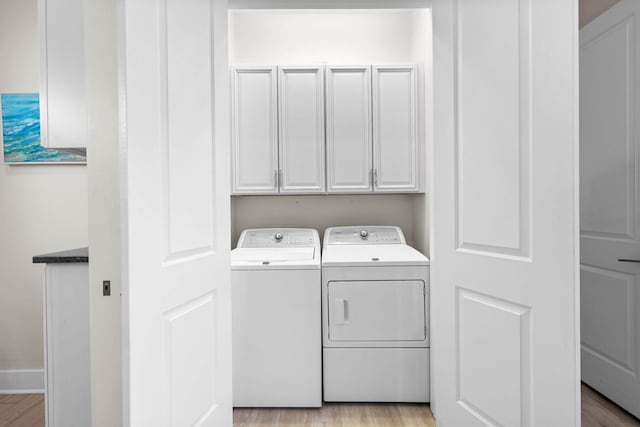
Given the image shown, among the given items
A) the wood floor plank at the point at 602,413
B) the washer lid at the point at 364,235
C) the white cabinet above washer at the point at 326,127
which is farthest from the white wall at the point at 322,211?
the wood floor plank at the point at 602,413

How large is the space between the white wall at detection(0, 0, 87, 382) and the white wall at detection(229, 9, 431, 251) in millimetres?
1106

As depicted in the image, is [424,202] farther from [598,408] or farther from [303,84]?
[598,408]

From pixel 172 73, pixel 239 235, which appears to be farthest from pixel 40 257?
pixel 239 235

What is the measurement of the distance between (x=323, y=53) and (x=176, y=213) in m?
2.19

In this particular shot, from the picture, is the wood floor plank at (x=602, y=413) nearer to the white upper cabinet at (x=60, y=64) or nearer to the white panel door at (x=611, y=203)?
the white panel door at (x=611, y=203)

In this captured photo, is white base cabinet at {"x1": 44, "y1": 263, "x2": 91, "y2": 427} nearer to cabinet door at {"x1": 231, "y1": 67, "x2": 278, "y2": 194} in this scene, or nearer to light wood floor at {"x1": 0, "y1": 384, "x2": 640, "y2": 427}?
light wood floor at {"x1": 0, "y1": 384, "x2": 640, "y2": 427}

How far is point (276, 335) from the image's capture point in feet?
6.86

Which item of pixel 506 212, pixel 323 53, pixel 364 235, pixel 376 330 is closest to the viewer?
pixel 506 212

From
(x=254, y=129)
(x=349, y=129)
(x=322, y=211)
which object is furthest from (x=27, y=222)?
(x=349, y=129)

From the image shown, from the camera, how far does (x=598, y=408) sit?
205 cm

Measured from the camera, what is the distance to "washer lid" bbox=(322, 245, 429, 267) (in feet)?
6.95

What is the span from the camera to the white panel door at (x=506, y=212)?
1.16m

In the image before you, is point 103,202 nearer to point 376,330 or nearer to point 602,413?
point 376,330

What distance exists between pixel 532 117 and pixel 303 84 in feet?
5.54
